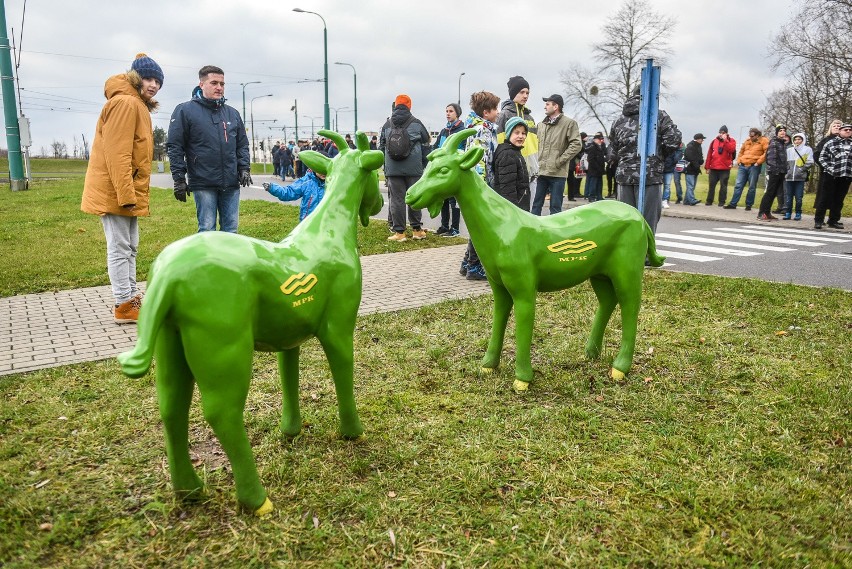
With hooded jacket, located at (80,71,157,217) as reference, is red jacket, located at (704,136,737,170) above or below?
above

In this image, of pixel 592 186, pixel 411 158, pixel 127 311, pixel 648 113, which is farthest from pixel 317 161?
pixel 592 186

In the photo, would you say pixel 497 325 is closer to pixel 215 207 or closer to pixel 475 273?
pixel 475 273

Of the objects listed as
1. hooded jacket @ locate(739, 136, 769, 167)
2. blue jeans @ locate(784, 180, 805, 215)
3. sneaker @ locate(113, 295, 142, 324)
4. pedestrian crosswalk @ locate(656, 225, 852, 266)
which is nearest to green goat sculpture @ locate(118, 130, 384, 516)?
sneaker @ locate(113, 295, 142, 324)

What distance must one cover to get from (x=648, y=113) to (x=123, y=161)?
5709 mm

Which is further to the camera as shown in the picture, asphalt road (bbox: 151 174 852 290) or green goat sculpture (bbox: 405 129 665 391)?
asphalt road (bbox: 151 174 852 290)

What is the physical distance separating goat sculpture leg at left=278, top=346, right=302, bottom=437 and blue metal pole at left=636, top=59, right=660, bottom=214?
549 centimetres

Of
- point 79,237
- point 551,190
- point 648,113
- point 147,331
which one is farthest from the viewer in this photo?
point 79,237

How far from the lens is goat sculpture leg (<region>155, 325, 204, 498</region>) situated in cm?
273

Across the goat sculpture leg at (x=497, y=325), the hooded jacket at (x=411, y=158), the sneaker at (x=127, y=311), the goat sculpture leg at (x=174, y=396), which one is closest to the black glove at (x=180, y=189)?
the sneaker at (x=127, y=311)

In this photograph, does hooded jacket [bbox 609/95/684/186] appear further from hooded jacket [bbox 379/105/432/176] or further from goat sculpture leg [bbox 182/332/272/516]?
goat sculpture leg [bbox 182/332/272/516]

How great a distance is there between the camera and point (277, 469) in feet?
11.3

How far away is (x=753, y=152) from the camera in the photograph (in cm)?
1691

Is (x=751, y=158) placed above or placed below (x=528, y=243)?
above

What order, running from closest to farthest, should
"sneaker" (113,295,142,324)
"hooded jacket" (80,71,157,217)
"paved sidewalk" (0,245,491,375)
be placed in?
1. "paved sidewalk" (0,245,491,375)
2. "hooded jacket" (80,71,157,217)
3. "sneaker" (113,295,142,324)
